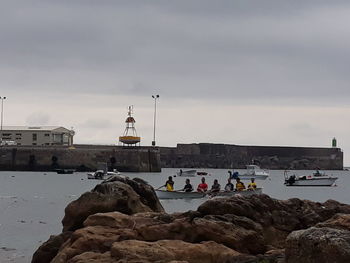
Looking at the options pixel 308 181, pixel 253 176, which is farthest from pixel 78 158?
pixel 308 181

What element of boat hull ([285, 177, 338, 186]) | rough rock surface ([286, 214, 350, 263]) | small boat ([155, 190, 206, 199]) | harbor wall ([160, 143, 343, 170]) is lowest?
rough rock surface ([286, 214, 350, 263])

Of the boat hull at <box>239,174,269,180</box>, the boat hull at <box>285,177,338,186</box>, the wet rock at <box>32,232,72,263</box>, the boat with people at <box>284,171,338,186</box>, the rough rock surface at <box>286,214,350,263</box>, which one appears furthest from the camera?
the boat hull at <box>239,174,269,180</box>

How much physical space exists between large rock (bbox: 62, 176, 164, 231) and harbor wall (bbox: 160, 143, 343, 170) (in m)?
159

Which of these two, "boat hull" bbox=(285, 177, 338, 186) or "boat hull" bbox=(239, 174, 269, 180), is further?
"boat hull" bbox=(239, 174, 269, 180)

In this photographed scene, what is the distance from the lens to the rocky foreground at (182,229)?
16062mm

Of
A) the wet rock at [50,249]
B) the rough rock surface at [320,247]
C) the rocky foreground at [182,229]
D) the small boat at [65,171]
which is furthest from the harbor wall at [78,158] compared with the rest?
the rough rock surface at [320,247]

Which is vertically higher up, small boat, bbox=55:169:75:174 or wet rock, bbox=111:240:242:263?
small boat, bbox=55:169:75:174

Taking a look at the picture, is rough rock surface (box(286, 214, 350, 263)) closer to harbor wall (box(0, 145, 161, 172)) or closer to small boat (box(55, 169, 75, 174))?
small boat (box(55, 169, 75, 174))

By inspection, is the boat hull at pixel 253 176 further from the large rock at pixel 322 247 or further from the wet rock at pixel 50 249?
the large rock at pixel 322 247

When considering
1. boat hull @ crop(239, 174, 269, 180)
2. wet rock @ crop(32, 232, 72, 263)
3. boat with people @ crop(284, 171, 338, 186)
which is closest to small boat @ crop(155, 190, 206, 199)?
wet rock @ crop(32, 232, 72, 263)

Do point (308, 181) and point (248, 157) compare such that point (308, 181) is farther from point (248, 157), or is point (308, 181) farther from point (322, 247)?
point (248, 157)

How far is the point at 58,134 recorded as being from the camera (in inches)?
6058

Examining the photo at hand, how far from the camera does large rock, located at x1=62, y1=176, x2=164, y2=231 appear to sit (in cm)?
2102

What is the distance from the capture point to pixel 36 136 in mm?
152625
